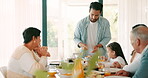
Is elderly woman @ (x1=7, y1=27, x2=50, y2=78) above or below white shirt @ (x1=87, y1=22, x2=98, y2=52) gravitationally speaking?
below

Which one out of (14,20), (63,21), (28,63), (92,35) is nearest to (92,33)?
(92,35)

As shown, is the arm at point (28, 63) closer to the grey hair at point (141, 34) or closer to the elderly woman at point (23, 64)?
the elderly woman at point (23, 64)

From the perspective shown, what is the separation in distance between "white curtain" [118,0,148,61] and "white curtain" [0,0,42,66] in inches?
68.7

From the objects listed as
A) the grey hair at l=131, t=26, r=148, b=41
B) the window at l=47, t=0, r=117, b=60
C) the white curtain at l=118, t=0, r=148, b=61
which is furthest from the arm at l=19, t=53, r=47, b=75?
the white curtain at l=118, t=0, r=148, b=61

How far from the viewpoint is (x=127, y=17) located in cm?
548

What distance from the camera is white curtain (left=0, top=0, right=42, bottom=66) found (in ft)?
15.0

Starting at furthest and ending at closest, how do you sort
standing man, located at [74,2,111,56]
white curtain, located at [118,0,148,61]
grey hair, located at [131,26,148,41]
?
1. white curtain, located at [118,0,148,61]
2. standing man, located at [74,2,111,56]
3. grey hair, located at [131,26,148,41]

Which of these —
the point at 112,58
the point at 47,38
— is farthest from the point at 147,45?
the point at 47,38

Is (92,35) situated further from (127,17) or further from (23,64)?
(127,17)

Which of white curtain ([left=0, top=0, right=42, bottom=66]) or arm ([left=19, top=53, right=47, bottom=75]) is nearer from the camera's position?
arm ([left=19, top=53, right=47, bottom=75])

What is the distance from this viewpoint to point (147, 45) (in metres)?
2.12

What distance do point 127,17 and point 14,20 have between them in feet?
7.69

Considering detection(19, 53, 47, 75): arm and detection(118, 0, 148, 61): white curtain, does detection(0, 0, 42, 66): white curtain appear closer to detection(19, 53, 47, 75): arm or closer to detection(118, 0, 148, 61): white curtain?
detection(118, 0, 148, 61): white curtain

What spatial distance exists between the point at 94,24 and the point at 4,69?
1684 mm
